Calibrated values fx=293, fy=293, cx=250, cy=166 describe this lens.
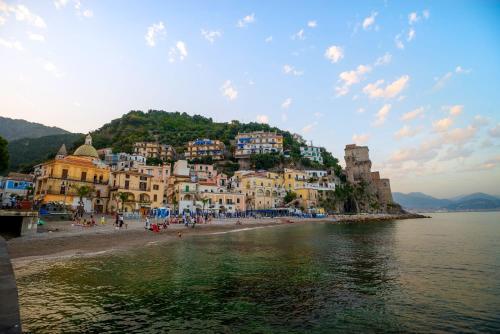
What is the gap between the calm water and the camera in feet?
34.2

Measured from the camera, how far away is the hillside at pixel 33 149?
362 feet

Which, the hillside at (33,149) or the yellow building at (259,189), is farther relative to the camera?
the hillside at (33,149)

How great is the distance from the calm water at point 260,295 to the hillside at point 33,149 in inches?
4111

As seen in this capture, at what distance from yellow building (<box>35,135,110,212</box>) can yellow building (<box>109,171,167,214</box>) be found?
2270mm

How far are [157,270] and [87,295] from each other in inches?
223

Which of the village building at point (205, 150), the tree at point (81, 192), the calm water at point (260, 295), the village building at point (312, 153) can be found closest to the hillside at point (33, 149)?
the village building at point (205, 150)

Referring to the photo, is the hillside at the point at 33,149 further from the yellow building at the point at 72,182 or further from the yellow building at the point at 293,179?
the yellow building at the point at 293,179

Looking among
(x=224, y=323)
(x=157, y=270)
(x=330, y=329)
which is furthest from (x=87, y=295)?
(x=330, y=329)

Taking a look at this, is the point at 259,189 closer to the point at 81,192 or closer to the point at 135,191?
the point at 135,191

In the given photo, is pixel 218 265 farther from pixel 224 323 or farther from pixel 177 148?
pixel 177 148

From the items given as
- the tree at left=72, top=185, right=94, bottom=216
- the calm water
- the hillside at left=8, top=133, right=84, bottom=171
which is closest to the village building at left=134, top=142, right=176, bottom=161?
the hillside at left=8, top=133, right=84, bottom=171

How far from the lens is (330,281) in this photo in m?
16.6

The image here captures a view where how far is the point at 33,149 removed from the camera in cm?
12300

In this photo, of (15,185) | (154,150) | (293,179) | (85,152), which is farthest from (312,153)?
(15,185)
